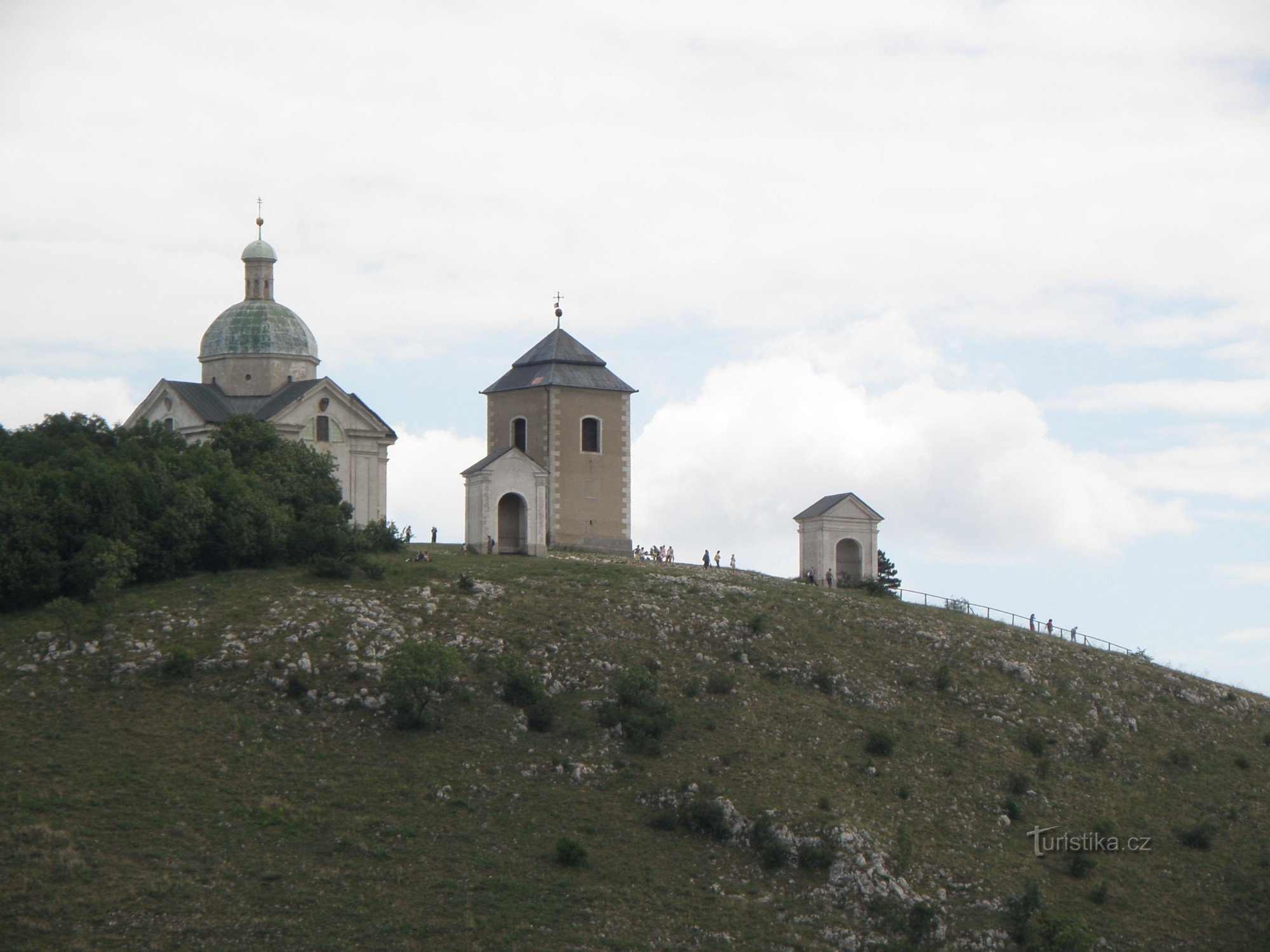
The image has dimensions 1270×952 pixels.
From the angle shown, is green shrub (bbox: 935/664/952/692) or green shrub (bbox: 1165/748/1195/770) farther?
green shrub (bbox: 935/664/952/692)

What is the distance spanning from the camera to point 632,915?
129 ft

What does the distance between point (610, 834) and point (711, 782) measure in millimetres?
3597

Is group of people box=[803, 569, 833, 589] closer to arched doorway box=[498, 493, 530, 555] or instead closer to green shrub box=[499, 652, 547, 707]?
arched doorway box=[498, 493, 530, 555]

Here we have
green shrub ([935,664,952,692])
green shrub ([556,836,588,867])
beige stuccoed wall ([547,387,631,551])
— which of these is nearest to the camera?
green shrub ([556,836,588,867])

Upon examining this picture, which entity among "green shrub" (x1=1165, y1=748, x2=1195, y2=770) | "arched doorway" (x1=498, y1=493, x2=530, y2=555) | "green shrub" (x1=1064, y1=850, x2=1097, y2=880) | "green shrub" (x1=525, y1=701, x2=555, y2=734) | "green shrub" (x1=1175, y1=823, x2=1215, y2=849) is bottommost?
"green shrub" (x1=1064, y1=850, x2=1097, y2=880)

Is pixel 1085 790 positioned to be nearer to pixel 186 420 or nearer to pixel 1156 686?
pixel 1156 686

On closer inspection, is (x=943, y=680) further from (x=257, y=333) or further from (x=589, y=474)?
(x=257, y=333)

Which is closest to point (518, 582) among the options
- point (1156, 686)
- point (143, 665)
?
point (143, 665)

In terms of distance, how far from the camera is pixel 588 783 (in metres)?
44.4

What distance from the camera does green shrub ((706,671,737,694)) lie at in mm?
49438

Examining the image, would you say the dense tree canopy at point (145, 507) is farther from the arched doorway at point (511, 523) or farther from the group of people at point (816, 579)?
the group of people at point (816, 579)

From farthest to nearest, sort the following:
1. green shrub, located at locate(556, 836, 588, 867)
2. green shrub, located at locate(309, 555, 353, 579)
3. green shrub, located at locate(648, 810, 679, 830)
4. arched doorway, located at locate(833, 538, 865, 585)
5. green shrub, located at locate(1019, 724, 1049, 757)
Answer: arched doorway, located at locate(833, 538, 865, 585), green shrub, located at locate(309, 555, 353, 579), green shrub, located at locate(1019, 724, 1049, 757), green shrub, located at locate(648, 810, 679, 830), green shrub, located at locate(556, 836, 588, 867)

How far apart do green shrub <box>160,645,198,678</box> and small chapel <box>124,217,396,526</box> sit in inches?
742

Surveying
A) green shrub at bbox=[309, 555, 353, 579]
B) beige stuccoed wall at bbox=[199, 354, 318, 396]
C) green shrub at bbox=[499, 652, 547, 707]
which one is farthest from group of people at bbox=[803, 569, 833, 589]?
beige stuccoed wall at bbox=[199, 354, 318, 396]
